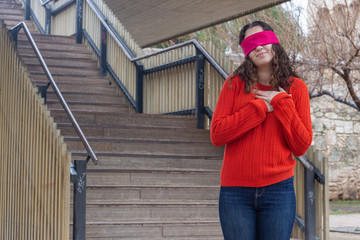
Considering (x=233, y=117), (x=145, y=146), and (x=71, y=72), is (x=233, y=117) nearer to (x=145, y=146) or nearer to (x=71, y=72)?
(x=145, y=146)

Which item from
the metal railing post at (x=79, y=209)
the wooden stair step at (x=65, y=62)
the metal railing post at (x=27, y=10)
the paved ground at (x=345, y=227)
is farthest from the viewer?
the metal railing post at (x=27, y=10)

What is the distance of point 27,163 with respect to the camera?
6109 millimetres

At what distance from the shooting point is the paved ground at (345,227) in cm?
842

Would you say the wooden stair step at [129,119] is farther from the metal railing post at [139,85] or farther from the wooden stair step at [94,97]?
the metal railing post at [139,85]

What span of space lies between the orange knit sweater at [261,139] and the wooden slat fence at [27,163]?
270 centimetres

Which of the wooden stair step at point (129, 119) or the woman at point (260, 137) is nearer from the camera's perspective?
the woman at point (260, 137)

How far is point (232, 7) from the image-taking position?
8.55 metres

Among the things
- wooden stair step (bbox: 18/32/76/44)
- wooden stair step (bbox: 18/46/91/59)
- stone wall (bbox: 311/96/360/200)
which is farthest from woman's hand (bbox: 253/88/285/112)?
stone wall (bbox: 311/96/360/200)

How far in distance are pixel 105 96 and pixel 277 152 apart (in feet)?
25.3

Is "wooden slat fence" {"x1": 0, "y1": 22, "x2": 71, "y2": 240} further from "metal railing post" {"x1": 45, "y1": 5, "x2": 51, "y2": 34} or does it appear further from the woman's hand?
"metal railing post" {"x1": 45, "y1": 5, "x2": 51, "y2": 34}

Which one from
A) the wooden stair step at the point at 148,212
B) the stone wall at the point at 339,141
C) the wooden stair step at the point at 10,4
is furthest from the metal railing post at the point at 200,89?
the wooden stair step at the point at 10,4

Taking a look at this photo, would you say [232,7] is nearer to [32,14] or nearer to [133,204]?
[133,204]

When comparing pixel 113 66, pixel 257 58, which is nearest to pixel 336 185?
pixel 113 66

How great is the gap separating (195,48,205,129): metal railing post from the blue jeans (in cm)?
599
